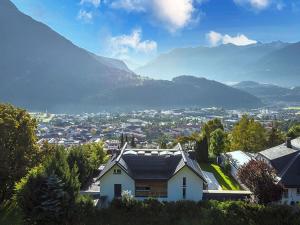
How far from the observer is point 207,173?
144 feet

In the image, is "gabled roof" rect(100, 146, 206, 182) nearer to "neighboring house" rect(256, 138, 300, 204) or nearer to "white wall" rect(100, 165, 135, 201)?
"white wall" rect(100, 165, 135, 201)

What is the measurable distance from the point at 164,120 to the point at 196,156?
464ft

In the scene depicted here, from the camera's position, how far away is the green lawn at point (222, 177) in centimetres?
3834

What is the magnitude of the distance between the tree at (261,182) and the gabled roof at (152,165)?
12.3ft

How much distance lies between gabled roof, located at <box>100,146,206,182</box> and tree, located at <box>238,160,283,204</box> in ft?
12.3

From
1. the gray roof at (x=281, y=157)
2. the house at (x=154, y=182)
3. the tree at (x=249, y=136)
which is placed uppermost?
the tree at (x=249, y=136)

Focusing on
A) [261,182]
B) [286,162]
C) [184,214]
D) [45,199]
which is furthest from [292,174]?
[45,199]

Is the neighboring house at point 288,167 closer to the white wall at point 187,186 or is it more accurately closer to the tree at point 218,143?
the white wall at point 187,186

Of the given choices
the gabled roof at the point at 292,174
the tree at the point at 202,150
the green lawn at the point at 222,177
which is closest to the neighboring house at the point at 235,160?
the green lawn at the point at 222,177

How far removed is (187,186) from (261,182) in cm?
579

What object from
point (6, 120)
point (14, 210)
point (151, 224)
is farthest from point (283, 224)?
point (6, 120)

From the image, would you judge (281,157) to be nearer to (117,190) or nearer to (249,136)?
(117,190)

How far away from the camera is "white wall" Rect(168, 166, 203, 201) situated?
31719 mm

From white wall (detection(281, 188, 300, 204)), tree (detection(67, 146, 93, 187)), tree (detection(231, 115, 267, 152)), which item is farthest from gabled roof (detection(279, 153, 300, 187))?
tree (detection(231, 115, 267, 152))
